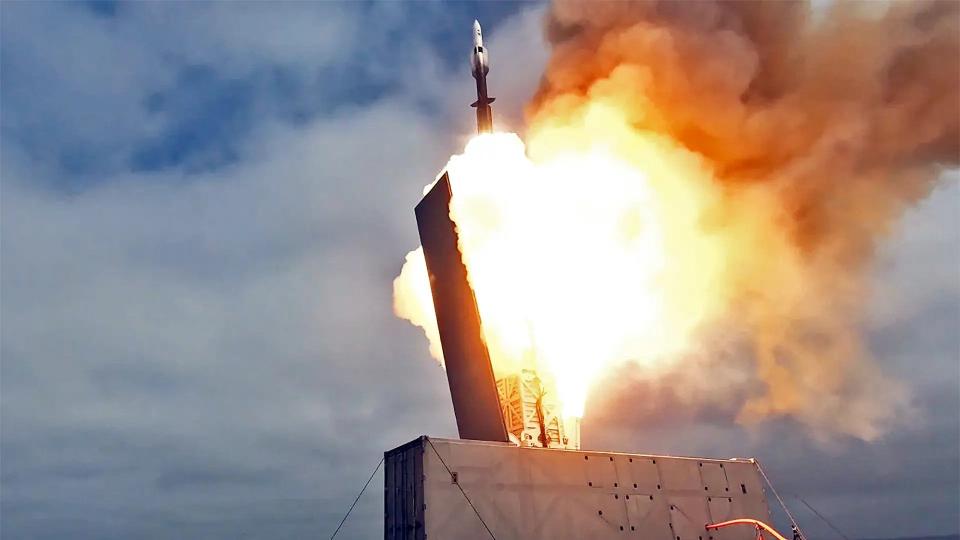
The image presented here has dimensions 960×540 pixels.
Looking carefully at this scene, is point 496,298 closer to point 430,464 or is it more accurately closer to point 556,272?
point 556,272

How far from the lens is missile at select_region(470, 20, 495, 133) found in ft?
96.6

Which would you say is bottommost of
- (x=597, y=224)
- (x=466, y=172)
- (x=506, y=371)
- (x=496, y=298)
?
Result: (x=506, y=371)

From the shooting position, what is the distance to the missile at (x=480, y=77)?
29.4 metres

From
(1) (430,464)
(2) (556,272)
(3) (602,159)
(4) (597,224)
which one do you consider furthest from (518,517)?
(3) (602,159)

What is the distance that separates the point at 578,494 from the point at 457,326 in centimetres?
730

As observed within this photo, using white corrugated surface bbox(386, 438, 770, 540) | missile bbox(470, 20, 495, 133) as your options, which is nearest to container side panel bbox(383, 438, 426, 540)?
white corrugated surface bbox(386, 438, 770, 540)

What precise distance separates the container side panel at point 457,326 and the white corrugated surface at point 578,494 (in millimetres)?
2999

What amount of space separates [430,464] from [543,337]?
320 inches

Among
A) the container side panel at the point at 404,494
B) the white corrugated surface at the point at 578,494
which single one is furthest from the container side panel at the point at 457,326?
the container side panel at the point at 404,494

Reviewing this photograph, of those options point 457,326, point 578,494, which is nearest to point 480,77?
point 457,326

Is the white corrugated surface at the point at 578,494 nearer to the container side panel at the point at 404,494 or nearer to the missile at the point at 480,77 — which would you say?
the container side panel at the point at 404,494

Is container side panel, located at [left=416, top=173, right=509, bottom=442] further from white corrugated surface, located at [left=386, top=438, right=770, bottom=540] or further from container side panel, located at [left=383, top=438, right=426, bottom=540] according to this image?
container side panel, located at [left=383, top=438, right=426, bottom=540]

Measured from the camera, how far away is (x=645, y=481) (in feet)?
71.7

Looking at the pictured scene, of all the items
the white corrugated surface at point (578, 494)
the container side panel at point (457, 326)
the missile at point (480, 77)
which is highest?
the missile at point (480, 77)
